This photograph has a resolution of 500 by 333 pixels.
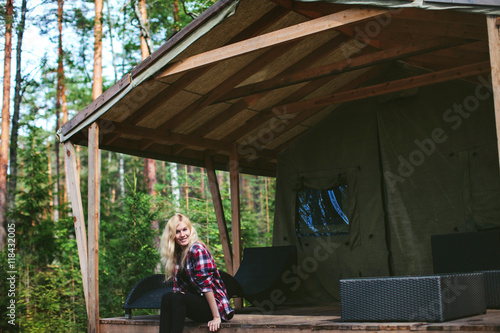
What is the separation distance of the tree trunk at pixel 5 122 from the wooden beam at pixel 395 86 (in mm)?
7688

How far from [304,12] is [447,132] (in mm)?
2453

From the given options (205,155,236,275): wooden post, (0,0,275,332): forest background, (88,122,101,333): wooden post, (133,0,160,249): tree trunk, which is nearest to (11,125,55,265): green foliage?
(0,0,275,332): forest background

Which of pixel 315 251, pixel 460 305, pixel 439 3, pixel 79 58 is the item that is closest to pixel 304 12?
pixel 439 3

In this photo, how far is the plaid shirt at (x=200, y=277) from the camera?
13.7ft

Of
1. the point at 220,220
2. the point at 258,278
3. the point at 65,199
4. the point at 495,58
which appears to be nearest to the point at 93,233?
the point at 258,278

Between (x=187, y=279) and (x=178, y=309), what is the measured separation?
24 centimetres

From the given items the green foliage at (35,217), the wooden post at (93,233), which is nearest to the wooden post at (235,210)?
the wooden post at (93,233)

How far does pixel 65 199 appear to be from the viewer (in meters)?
19.7

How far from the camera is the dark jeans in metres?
4.16

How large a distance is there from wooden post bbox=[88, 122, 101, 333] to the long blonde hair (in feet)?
5.37

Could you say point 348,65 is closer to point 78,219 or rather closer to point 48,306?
point 78,219

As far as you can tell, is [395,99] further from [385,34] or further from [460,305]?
[460,305]

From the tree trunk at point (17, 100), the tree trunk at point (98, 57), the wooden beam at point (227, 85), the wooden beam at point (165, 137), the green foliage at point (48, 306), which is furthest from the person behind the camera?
the tree trunk at point (98, 57)

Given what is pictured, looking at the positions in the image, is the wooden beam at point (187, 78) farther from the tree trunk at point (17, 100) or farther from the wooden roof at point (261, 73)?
the tree trunk at point (17, 100)
